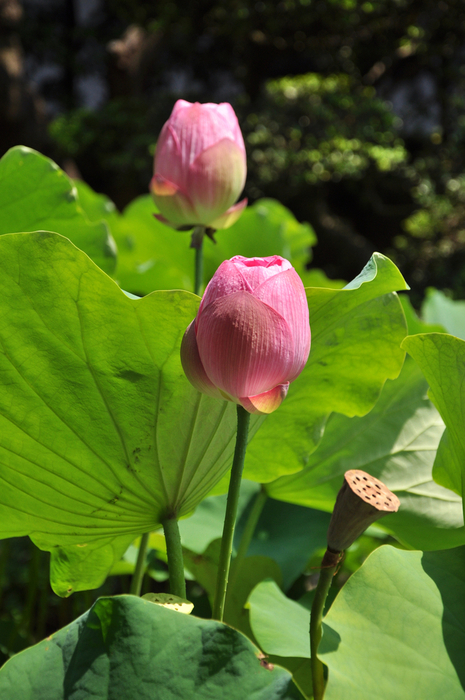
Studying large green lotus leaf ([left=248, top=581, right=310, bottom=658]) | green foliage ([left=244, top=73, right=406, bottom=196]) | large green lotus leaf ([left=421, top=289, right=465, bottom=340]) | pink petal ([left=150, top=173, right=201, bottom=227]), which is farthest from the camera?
green foliage ([left=244, top=73, right=406, bottom=196])

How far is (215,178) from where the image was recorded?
0.49 metres

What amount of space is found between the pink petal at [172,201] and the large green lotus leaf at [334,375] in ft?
0.61

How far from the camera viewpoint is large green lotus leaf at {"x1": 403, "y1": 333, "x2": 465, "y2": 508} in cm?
36

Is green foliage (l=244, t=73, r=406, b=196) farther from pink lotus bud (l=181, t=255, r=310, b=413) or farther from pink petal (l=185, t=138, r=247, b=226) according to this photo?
pink lotus bud (l=181, t=255, r=310, b=413)

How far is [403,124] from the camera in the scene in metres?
4.15

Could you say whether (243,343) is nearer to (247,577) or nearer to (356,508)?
(356,508)

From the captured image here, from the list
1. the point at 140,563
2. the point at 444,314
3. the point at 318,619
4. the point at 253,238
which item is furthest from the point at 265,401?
the point at 253,238

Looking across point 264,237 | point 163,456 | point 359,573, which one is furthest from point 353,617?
point 264,237

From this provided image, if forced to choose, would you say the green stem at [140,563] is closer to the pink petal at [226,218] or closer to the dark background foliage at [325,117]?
the pink petal at [226,218]

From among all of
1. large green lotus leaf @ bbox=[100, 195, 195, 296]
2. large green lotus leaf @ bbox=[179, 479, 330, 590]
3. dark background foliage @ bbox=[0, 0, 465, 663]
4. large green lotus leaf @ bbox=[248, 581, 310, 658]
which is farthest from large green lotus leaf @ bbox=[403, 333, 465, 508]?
dark background foliage @ bbox=[0, 0, 465, 663]

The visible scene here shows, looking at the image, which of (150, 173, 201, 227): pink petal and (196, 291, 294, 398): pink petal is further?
(150, 173, 201, 227): pink petal

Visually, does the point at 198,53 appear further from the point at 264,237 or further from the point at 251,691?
A: the point at 251,691

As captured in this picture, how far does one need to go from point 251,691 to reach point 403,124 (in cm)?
443

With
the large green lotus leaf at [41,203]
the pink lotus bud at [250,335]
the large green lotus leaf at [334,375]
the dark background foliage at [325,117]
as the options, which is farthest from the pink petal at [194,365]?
the dark background foliage at [325,117]
